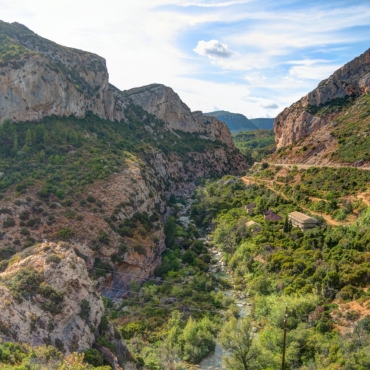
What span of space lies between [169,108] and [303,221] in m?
78.9

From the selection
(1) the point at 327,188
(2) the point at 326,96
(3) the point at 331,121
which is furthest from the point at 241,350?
(2) the point at 326,96

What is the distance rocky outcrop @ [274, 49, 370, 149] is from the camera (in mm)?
82750

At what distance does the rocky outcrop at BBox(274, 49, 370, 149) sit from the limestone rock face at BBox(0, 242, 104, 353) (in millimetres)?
73048

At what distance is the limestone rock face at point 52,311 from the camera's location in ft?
58.9

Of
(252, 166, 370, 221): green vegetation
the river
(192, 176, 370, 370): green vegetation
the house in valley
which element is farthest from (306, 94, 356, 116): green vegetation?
the house in valley

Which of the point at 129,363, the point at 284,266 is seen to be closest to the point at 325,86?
the point at 284,266

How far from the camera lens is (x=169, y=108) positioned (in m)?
114

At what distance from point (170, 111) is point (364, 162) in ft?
230

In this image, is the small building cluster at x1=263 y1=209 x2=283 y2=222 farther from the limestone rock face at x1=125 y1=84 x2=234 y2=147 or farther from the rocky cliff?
the limestone rock face at x1=125 y1=84 x2=234 y2=147

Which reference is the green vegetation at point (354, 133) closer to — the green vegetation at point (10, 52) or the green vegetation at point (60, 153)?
the green vegetation at point (60, 153)

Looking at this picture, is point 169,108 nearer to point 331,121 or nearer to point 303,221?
point 331,121

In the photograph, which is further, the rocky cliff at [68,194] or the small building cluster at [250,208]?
the small building cluster at [250,208]

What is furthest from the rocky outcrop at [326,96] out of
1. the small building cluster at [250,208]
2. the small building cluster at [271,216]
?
the small building cluster at [271,216]

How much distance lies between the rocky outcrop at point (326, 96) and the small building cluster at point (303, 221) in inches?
1727
